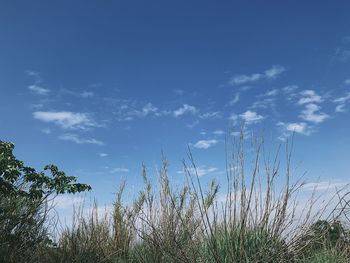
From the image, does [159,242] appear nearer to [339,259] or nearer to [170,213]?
[170,213]

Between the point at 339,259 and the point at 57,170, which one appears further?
the point at 57,170

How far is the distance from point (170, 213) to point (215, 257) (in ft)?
5.52

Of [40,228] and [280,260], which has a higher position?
[40,228]

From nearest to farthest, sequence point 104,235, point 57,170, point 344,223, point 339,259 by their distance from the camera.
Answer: point 339,259, point 344,223, point 104,235, point 57,170

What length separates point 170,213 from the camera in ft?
20.4

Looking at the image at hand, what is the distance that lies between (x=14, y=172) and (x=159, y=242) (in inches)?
143

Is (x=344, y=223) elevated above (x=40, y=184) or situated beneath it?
situated beneath

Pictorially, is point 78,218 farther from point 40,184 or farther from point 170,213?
point 170,213

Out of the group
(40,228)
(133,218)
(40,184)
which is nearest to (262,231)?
(133,218)

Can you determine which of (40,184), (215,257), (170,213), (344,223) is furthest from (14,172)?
(344,223)

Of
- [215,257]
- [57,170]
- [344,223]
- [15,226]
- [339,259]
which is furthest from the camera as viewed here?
[57,170]

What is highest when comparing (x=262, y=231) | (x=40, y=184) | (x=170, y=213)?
(x=40, y=184)

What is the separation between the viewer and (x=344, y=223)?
19.6 ft

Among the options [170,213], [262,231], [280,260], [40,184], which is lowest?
[280,260]
